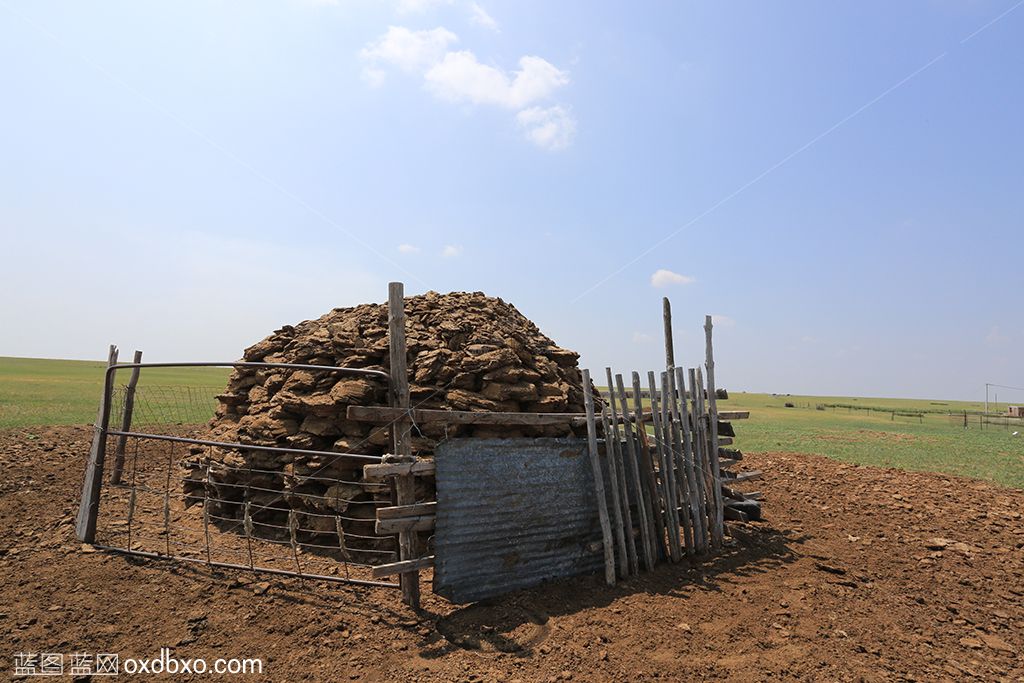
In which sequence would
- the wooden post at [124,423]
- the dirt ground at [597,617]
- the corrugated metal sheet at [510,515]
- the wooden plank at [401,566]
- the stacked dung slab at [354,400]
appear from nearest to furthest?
1. the dirt ground at [597,617]
2. the wooden plank at [401,566]
3. the corrugated metal sheet at [510,515]
4. the stacked dung slab at [354,400]
5. the wooden post at [124,423]

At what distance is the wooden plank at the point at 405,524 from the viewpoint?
471cm

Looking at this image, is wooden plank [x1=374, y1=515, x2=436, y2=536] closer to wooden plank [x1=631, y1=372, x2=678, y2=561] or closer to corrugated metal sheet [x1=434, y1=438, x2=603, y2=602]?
corrugated metal sheet [x1=434, y1=438, x2=603, y2=602]

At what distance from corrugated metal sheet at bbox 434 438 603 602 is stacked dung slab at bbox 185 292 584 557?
126cm

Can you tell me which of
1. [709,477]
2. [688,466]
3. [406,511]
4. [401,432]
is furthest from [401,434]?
[709,477]

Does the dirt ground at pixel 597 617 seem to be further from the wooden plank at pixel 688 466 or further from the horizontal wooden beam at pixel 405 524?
the horizontal wooden beam at pixel 405 524

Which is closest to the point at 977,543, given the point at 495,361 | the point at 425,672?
the point at 495,361

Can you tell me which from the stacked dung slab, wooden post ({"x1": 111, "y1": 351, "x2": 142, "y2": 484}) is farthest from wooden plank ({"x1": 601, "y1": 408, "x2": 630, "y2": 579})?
wooden post ({"x1": 111, "y1": 351, "x2": 142, "y2": 484})

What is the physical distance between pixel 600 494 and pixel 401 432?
2150mm

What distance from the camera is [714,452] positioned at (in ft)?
22.1

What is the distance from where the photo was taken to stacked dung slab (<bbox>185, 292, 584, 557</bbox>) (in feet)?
21.2

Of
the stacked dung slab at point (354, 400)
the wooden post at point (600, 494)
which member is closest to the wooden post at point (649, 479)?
the wooden post at point (600, 494)

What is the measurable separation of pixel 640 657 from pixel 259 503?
5015mm

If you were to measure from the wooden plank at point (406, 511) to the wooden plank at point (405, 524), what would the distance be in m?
0.03

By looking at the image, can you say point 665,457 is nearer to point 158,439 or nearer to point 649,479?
point 649,479
